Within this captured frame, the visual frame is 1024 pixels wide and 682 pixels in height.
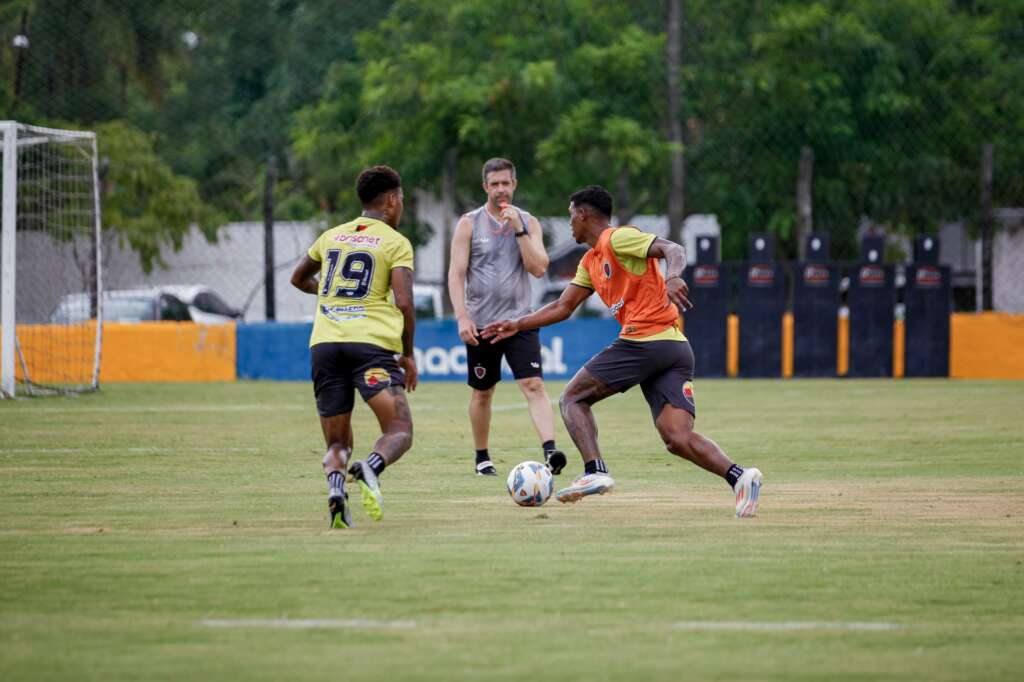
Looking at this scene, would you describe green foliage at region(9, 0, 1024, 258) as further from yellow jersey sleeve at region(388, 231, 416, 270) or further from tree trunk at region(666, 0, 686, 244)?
yellow jersey sleeve at region(388, 231, 416, 270)

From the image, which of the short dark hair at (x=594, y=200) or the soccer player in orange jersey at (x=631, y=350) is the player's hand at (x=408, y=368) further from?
the short dark hair at (x=594, y=200)

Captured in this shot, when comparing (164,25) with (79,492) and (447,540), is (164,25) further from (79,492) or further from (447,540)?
(447,540)

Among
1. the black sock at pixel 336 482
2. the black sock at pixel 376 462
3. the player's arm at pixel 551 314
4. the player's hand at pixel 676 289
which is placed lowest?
the black sock at pixel 336 482

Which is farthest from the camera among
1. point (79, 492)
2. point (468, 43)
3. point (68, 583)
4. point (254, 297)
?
point (468, 43)

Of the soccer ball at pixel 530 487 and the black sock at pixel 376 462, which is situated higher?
the black sock at pixel 376 462

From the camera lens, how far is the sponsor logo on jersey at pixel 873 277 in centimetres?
2603

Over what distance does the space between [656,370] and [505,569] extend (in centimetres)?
243

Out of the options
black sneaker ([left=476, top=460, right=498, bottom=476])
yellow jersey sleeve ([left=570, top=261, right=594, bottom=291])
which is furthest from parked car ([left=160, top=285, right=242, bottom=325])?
yellow jersey sleeve ([left=570, top=261, right=594, bottom=291])

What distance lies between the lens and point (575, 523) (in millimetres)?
8570

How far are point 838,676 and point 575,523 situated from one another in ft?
11.9

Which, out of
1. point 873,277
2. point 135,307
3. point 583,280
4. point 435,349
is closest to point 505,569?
point 583,280

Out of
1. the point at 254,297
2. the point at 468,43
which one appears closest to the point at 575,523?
the point at 254,297

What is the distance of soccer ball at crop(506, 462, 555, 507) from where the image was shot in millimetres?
9133

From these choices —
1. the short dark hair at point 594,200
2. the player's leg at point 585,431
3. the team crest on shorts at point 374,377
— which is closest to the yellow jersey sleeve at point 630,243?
the short dark hair at point 594,200
